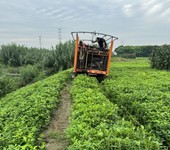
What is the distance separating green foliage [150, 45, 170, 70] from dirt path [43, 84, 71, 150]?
16.3 metres

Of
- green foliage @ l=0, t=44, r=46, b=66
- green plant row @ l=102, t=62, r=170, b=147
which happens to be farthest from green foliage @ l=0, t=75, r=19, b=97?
green foliage @ l=0, t=44, r=46, b=66

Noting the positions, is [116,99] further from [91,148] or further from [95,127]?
[91,148]

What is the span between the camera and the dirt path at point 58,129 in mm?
5938

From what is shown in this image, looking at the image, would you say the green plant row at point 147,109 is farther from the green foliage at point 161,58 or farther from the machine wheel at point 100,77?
the green foliage at point 161,58

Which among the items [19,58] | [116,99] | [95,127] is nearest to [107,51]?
[116,99]

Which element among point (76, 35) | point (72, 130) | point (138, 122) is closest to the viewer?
point (72, 130)

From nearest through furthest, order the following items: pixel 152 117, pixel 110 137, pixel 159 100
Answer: pixel 110 137
pixel 152 117
pixel 159 100

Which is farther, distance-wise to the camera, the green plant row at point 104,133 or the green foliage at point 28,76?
the green foliage at point 28,76

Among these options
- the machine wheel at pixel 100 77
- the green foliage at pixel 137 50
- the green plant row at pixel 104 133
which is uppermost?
the green plant row at pixel 104 133

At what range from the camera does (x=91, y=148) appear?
4281mm

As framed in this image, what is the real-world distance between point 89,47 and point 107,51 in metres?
1.20

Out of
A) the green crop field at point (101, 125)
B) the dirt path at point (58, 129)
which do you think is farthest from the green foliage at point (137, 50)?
the green crop field at point (101, 125)

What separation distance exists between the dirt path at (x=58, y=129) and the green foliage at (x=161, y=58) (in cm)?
1631

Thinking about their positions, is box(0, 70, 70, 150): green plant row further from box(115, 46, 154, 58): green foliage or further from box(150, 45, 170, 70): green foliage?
box(115, 46, 154, 58): green foliage
